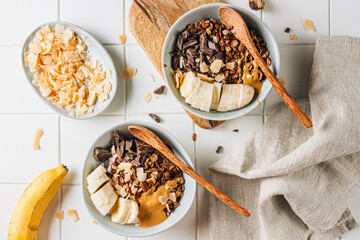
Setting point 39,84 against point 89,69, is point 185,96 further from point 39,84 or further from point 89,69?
point 39,84

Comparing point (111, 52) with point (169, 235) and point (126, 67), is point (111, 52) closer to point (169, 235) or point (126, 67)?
point (126, 67)

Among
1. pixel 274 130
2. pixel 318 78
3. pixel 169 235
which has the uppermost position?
pixel 318 78

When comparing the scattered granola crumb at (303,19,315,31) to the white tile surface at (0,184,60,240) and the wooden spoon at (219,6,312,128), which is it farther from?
the white tile surface at (0,184,60,240)

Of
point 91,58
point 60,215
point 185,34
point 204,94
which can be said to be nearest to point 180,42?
point 185,34

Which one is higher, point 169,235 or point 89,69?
point 89,69

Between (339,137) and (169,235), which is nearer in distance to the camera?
(339,137)

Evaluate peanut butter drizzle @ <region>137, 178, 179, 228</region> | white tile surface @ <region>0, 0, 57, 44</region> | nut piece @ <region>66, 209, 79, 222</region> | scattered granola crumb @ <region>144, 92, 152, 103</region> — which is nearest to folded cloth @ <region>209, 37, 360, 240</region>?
peanut butter drizzle @ <region>137, 178, 179, 228</region>

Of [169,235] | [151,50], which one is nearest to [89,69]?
[151,50]
